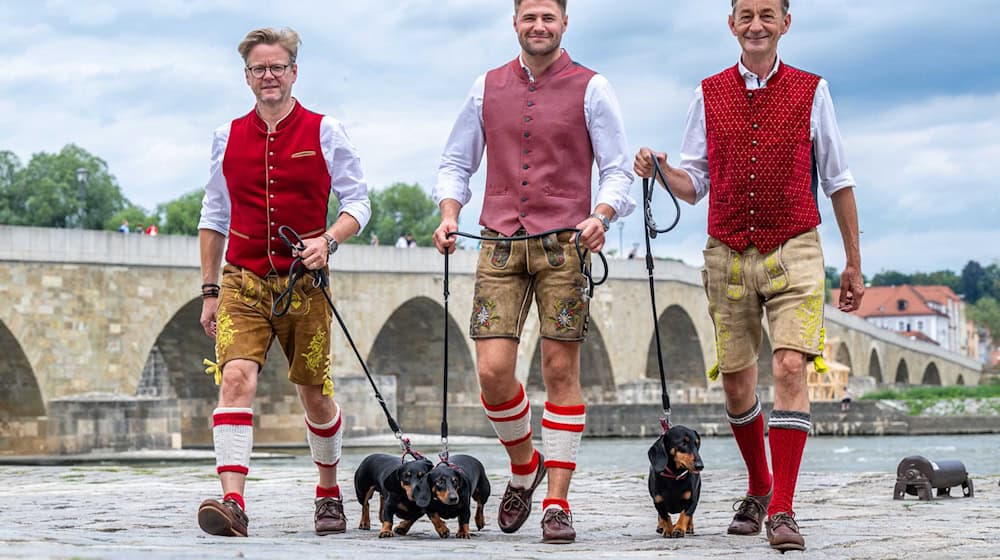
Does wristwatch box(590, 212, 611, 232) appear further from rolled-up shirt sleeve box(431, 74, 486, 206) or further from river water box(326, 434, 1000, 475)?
river water box(326, 434, 1000, 475)

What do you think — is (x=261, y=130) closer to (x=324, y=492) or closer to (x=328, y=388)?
(x=328, y=388)

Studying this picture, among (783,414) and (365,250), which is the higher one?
(365,250)

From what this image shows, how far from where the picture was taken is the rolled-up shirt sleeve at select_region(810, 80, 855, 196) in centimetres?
486

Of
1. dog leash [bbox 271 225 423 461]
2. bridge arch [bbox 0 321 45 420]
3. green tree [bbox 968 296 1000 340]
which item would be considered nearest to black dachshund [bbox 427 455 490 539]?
dog leash [bbox 271 225 423 461]

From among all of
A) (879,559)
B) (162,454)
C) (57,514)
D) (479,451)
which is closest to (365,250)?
(479,451)

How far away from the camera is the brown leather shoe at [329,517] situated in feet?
16.6

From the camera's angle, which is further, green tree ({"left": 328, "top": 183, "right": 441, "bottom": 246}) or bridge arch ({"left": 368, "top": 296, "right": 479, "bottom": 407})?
green tree ({"left": 328, "top": 183, "right": 441, "bottom": 246})

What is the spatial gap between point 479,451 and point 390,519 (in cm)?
2065

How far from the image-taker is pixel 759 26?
484 centimetres

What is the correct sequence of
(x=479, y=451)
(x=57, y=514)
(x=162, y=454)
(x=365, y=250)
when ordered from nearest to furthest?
(x=57, y=514) < (x=162, y=454) < (x=479, y=451) < (x=365, y=250)

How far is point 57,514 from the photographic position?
5840 millimetres

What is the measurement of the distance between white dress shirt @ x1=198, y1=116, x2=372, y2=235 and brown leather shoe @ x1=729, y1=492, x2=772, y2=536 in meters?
1.71

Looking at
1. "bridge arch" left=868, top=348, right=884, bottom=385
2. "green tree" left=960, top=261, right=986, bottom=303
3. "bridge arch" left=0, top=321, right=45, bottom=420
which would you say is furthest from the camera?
"green tree" left=960, top=261, right=986, bottom=303

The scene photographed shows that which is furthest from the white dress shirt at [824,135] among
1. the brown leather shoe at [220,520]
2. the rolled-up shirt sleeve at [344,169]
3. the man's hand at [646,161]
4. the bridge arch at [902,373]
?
the bridge arch at [902,373]
